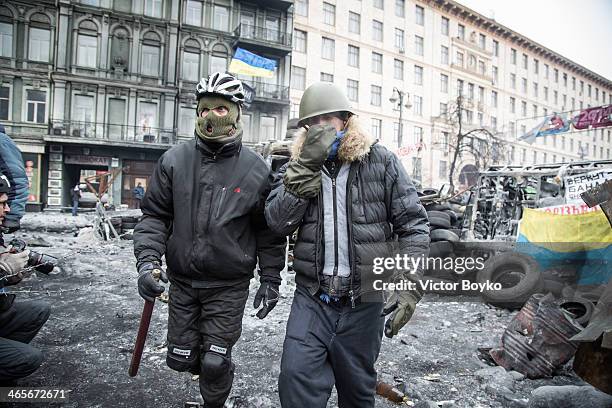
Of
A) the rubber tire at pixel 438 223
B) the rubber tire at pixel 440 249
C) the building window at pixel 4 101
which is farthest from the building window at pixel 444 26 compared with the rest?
the rubber tire at pixel 440 249

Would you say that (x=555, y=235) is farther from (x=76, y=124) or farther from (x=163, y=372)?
(x=76, y=124)

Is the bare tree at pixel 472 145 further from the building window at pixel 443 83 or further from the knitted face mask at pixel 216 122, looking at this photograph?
the knitted face mask at pixel 216 122

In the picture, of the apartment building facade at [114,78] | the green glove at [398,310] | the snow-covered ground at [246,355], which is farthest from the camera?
the apartment building facade at [114,78]

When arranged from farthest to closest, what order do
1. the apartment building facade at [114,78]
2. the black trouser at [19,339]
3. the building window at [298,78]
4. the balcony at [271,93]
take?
the building window at [298,78] → the balcony at [271,93] → the apartment building facade at [114,78] → the black trouser at [19,339]

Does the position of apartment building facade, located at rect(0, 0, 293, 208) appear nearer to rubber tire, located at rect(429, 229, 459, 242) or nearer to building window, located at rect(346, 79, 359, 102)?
building window, located at rect(346, 79, 359, 102)

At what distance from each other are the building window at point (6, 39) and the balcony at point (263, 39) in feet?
42.9

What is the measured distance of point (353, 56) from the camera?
3262 cm

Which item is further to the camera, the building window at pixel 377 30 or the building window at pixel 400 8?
the building window at pixel 400 8

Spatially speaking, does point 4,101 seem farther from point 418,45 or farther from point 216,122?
point 418,45

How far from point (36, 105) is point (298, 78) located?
17.5 meters

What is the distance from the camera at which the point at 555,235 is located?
6039mm

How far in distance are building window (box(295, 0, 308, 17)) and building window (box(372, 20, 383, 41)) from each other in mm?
6945

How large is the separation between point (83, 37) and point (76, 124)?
5.45 m

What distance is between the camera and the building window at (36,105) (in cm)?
2234
